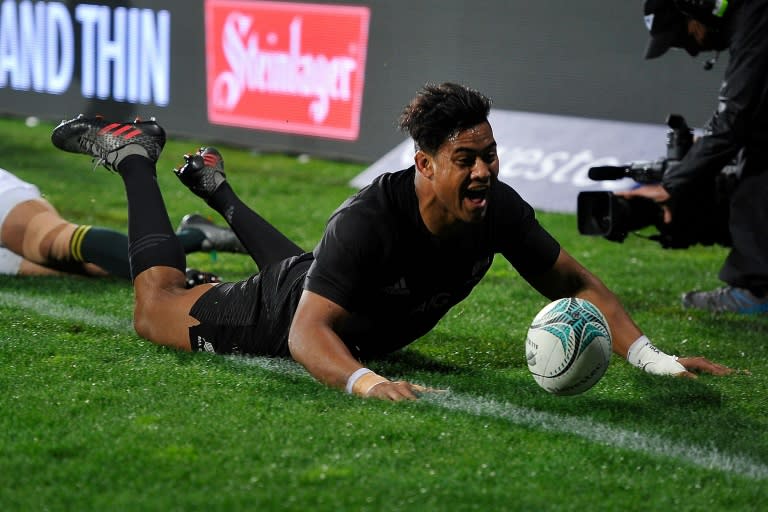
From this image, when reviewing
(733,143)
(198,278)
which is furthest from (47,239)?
(733,143)

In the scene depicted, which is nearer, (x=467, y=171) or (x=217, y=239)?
(x=467, y=171)

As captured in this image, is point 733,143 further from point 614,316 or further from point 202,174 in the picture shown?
point 202,174

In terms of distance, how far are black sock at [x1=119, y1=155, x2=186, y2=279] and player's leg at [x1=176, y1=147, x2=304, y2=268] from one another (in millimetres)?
224

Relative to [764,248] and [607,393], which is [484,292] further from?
[607,393]

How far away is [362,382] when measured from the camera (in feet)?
→ 12.5

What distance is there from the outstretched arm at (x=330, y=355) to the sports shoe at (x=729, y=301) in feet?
8.84

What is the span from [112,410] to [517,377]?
151 cm

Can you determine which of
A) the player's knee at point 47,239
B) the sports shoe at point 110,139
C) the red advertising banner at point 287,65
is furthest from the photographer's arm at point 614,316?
the red advertising banner at point 287,65

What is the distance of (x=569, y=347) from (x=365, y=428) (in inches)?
31.0

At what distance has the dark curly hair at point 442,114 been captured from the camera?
3.87 m

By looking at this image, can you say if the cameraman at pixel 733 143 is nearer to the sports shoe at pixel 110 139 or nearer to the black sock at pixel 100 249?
the sports shoe at pixel 110 139

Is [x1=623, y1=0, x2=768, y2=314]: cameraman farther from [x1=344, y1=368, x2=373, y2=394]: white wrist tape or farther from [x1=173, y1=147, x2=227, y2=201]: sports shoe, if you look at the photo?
[x1=344, y1=368, x2=373, y2=394]: white wrist tape

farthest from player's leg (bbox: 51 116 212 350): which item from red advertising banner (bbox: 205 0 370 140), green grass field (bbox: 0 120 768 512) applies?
red advertising banner (bbox: 205 0 370 140)

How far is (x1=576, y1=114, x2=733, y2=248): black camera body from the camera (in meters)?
6.09
